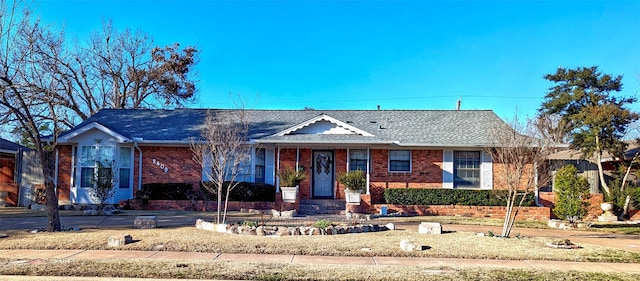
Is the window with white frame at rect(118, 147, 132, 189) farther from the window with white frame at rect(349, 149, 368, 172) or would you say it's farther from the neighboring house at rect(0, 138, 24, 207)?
the window with white frame at rect(349, 149, 368, 172)

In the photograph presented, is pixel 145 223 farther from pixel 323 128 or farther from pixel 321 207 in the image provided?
pixel 323 128

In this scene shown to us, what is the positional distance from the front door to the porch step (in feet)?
3.59

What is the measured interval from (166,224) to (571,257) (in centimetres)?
999

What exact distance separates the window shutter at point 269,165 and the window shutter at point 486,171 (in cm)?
830

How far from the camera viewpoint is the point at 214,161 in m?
13.1

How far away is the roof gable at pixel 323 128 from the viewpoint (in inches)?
788

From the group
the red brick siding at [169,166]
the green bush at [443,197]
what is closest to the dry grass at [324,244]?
the green bush at [443,197]

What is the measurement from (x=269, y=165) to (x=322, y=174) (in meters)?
2.18

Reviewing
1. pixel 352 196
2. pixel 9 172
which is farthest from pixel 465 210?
pixel 9 172

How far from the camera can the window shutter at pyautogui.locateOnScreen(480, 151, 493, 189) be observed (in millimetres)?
20000

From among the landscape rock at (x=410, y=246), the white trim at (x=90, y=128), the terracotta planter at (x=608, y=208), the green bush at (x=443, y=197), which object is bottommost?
the landscape rock at (x=410, y=246)

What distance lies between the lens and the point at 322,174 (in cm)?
2069

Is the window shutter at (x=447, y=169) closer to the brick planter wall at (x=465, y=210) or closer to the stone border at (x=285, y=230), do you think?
the brick planter wall at (x=465, y=210)

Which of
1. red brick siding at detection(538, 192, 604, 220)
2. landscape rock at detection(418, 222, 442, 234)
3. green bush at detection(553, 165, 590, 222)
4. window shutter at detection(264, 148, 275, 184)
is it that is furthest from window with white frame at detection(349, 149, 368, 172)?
landscape rock at detection(418, 222, 442, 234)
